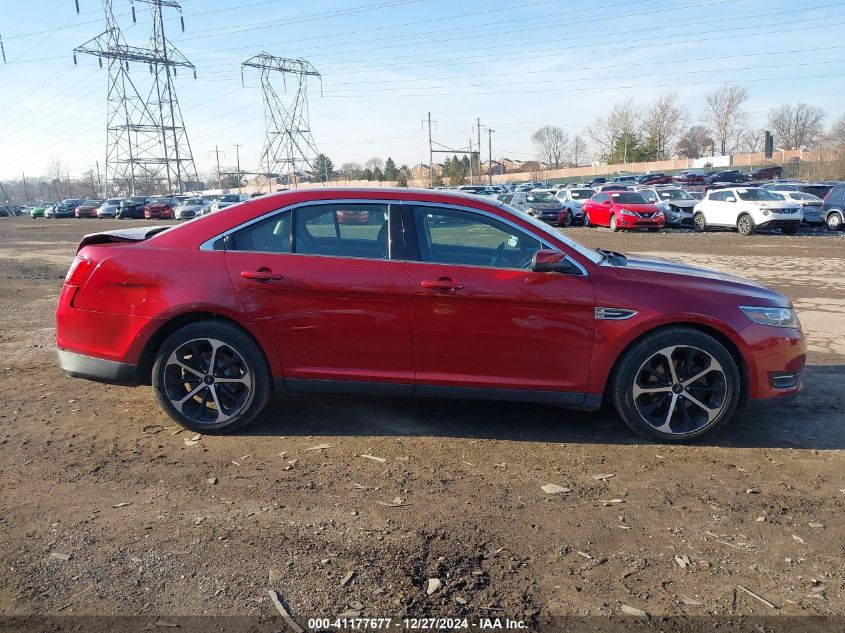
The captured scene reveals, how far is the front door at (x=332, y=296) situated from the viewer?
14.4 feet

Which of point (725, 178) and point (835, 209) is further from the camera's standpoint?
point (725, 178)

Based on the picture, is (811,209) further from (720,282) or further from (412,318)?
(412,318)

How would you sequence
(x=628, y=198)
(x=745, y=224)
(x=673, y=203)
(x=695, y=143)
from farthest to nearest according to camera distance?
(x=695, y=143), (x=673, y=203), (x=628, y=198), (x=745, y=224)

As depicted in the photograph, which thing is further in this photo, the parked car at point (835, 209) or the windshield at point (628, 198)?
the windshield at point (628, 198)

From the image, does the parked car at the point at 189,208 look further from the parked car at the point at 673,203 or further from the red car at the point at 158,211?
the parked car at the point at 673,203

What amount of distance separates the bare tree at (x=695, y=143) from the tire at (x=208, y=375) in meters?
112

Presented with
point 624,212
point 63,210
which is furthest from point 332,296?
point 63,210

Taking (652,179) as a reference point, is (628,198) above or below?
below

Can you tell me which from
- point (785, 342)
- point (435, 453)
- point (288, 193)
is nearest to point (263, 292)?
point (288, 193)

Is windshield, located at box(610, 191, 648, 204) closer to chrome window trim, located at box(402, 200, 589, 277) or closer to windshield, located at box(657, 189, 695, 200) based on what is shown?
windshield, located at box(657, 189, 695, 200)

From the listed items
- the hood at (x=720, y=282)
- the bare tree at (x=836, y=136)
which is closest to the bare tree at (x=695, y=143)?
the bare tree at (x=836, y=136)

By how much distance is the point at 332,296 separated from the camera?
440 centimetres

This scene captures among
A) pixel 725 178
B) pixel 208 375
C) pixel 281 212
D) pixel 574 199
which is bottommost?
pixel 208 375

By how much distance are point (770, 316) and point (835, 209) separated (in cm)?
2248
